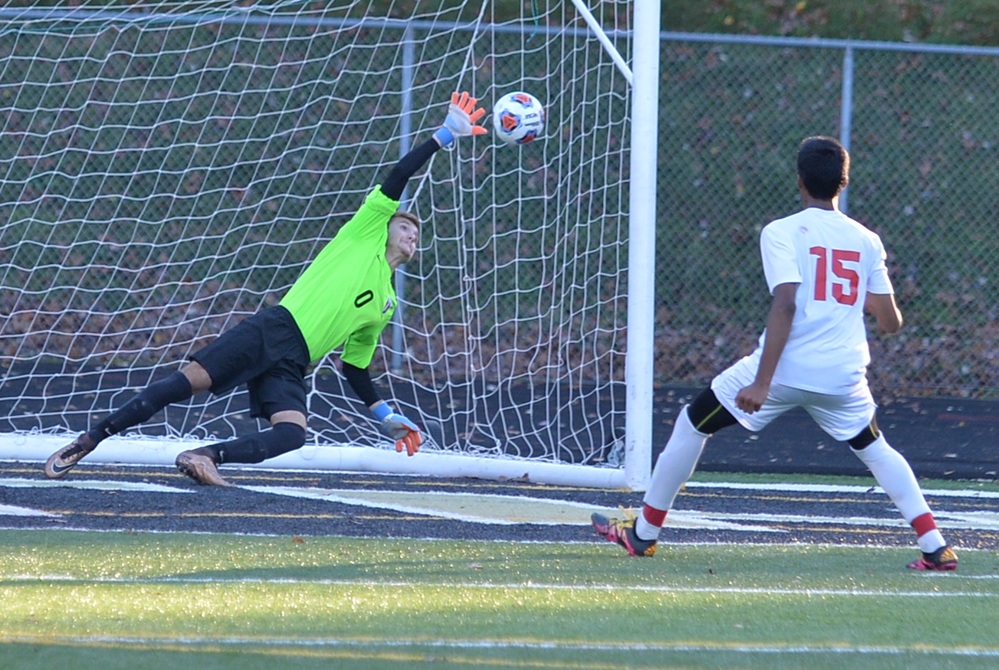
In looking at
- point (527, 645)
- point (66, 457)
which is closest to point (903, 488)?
point (527, 645)

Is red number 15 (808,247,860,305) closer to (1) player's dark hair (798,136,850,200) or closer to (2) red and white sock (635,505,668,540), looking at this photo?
(1) player's dark hair (798,136,850,200)

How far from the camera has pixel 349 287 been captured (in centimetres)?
593

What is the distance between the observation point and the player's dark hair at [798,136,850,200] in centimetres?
464

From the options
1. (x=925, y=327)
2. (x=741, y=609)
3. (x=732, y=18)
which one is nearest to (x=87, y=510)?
(x=741, y=609)

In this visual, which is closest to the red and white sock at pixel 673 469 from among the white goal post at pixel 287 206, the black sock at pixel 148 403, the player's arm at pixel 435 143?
the player's arm at pixel 435 143

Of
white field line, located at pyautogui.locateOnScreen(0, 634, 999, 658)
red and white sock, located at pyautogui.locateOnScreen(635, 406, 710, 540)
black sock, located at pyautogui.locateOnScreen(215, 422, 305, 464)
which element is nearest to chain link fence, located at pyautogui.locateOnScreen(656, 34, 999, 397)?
black sock, located at pyautogui.locateOnScreen(215, 422, 305, 464)

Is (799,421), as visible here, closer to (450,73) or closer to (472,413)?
(472,413)

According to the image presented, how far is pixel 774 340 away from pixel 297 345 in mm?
2327

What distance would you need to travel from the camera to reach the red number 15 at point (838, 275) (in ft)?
15.1

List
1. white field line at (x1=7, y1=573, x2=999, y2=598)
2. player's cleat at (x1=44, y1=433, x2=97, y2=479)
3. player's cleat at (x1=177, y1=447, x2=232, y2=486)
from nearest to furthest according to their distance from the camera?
1. white field line at (x1=7, y1=573, x2=999, y2=598)
2. player's cleat at (x1=177, y1=447, x2=232, y2=486)
3. player's cleat at (x1=44, y1=433, x2=97, y2=479)

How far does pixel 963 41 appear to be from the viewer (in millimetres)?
12500

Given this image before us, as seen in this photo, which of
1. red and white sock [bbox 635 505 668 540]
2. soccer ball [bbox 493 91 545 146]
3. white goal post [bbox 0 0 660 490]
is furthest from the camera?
white goal post [bbox 0 0 660 490]

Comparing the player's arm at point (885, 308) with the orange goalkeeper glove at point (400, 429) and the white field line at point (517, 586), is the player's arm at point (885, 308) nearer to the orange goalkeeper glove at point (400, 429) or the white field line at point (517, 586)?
the white field line at point (517, 586)

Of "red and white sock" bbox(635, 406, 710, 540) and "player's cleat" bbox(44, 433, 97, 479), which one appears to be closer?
"red and white sock" bbox(635, 406, 710, 540)
